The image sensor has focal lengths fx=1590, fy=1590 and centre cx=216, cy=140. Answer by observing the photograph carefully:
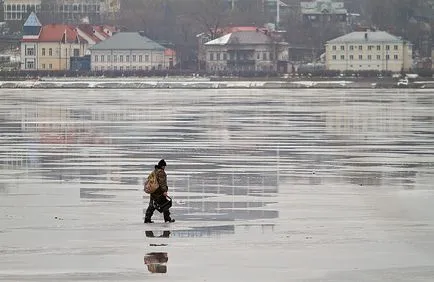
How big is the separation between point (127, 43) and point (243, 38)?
14217 mm

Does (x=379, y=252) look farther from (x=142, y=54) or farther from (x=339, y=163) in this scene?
(x=142, y=54)

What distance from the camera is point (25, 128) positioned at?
2201 inches

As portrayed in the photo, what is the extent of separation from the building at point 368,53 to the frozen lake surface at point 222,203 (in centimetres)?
13053

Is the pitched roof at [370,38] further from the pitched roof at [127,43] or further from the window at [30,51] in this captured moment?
the window at [30,51]

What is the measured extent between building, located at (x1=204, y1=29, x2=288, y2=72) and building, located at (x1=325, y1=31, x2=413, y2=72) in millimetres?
6599

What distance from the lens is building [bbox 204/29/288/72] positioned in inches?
7525

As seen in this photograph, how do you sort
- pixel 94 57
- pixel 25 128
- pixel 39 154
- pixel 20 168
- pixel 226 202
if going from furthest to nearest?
pixel 94 57
pixel 25 128
pixel 39 154
pixel 20 168
pixel 226 202

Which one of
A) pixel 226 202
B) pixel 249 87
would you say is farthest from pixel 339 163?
pixel 249 87

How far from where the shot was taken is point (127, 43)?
19400 centimetres

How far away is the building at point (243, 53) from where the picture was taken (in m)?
191

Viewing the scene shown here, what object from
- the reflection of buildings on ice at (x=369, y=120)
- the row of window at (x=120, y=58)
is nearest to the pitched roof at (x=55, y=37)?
the row of window at (x=120, y=58)

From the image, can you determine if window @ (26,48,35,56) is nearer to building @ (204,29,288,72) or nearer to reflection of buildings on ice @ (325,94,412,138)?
building @ (204,29,288,72)

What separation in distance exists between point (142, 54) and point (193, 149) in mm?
150717

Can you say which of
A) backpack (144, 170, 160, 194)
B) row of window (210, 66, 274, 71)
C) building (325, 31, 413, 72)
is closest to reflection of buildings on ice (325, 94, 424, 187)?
backpack (144, 170, 160, 194)
